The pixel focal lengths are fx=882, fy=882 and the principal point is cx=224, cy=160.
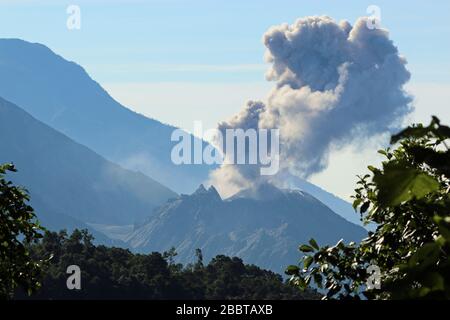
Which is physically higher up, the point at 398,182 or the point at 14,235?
the point at 14,235

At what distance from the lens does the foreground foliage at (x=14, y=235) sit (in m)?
12.7

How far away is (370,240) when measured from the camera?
9.78m

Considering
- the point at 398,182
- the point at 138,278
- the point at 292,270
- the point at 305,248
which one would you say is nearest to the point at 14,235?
the point at 292,270

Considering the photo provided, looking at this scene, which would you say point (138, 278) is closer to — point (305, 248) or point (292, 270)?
point (292, 270)

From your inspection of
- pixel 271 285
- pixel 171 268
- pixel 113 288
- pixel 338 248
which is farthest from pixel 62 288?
pixel 338 248

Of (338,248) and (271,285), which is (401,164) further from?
(271,285)

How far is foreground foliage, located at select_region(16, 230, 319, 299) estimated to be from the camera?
429 feet

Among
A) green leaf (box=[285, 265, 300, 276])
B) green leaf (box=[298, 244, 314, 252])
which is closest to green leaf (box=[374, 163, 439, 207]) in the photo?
green leaf (box=[298, 244, 314, 252])

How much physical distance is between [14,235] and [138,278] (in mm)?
123430

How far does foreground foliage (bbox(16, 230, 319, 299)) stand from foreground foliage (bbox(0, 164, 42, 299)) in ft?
372

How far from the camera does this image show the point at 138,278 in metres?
135

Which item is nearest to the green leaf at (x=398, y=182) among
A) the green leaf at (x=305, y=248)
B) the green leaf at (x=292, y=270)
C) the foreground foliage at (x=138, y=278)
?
the green leaf at (x=305, y=248)
